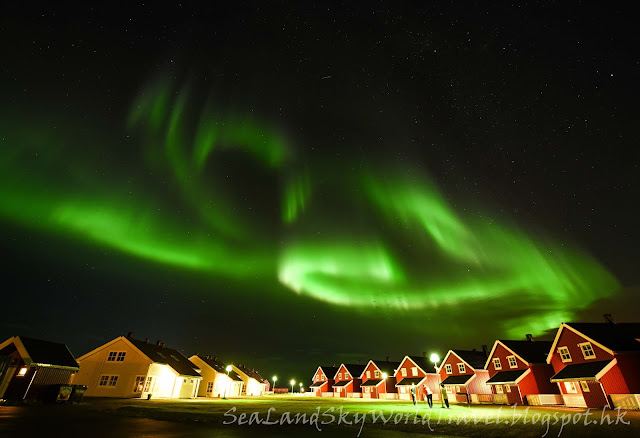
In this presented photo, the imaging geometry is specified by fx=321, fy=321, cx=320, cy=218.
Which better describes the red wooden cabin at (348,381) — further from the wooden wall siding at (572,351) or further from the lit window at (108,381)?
the lit window at (108,381)

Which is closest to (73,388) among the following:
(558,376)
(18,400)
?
(18,400)

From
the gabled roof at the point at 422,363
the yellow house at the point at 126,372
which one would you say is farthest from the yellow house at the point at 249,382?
the gabled roof at the point at 422,363

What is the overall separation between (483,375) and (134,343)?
5111cm

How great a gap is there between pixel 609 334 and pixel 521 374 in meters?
10.7

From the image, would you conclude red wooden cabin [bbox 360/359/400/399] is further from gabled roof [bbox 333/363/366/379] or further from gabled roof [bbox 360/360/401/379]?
gabled roof [bbox 333/363/366/379]

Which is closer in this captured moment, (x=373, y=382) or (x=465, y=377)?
(x=465, y=377)

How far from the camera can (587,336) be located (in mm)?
33594

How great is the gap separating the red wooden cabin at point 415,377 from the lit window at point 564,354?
85.6ft

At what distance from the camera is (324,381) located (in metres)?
92.7

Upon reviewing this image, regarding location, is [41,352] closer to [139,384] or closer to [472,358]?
[139,384]

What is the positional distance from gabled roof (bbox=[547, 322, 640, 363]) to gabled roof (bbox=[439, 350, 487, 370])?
13.9 metres

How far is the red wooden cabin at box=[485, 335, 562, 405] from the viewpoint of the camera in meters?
38.3

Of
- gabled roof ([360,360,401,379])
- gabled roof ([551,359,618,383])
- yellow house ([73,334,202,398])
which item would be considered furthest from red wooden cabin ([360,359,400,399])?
yellow house ([73,334,202,398])

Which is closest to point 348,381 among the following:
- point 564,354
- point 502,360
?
point 502,360
